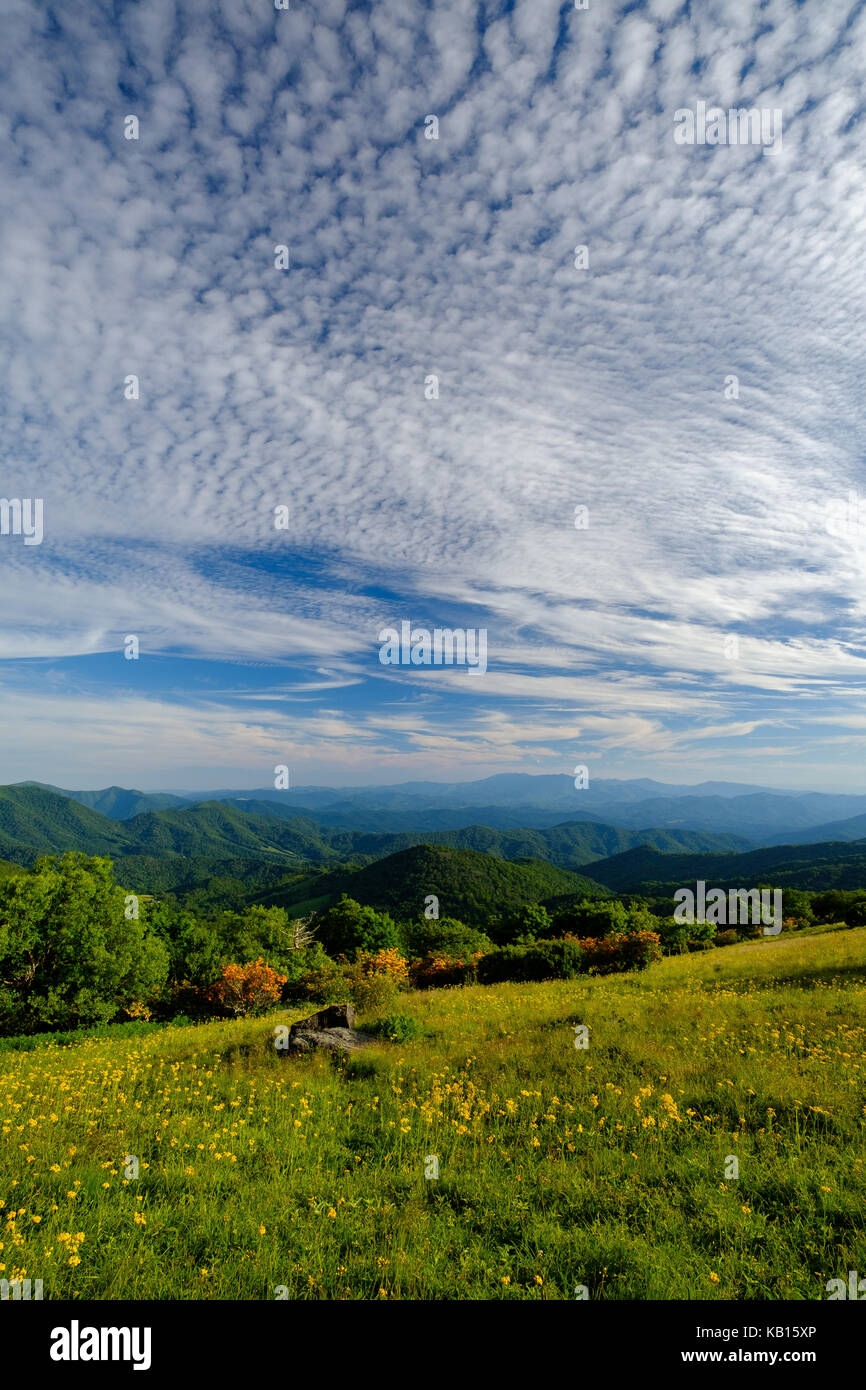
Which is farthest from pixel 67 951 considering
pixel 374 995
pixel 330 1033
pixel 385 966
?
pixel 330 1033

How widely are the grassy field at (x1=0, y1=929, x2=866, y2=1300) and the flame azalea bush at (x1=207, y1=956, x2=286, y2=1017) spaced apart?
16.4m

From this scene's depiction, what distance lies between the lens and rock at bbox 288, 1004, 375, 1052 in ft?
37.4

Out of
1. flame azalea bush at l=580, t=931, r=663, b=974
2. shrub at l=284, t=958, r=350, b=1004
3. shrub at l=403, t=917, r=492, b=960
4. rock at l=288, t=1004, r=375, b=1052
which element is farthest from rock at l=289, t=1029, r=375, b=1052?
shrub at l=403, t=917, r=492, b=960

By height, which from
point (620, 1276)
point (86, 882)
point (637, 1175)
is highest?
point (620, 1276)

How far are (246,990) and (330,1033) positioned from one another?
1803cm

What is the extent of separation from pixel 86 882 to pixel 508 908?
151345 mm

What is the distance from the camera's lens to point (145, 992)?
109 ft

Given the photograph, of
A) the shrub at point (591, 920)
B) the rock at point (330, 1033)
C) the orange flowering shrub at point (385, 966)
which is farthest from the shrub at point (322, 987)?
the shrub at point (591, 920)

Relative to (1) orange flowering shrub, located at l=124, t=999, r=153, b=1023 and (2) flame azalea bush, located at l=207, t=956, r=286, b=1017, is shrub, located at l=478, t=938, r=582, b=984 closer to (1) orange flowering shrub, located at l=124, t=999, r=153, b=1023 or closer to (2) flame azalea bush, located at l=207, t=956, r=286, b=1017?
(2) flame azalea bush, located at l=207, t=956, r=286, b=1017

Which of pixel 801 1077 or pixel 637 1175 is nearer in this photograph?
pixel 637 1175

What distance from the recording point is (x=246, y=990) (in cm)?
2728

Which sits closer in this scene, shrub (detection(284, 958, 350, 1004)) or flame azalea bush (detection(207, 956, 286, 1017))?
shrub (detection(284, 958, 350, 1004))
